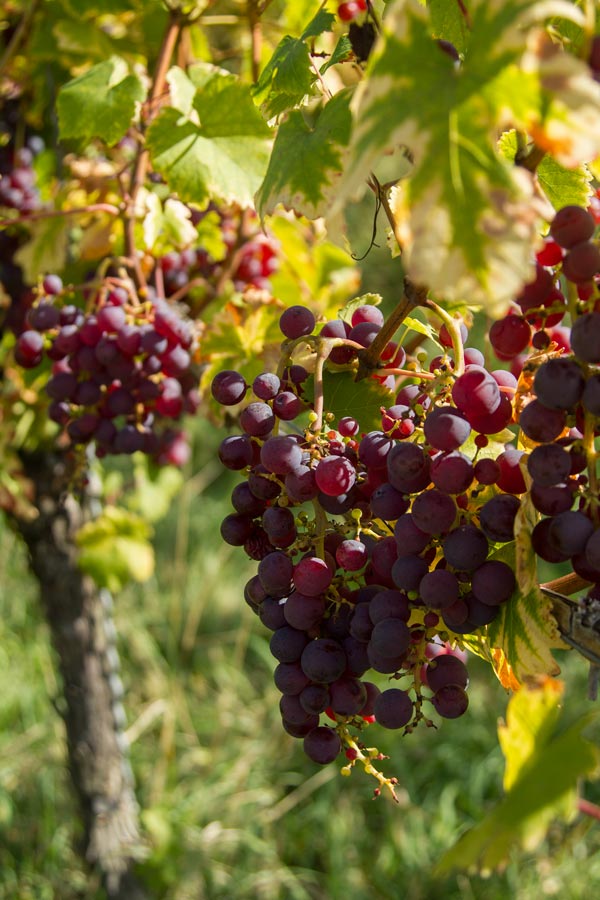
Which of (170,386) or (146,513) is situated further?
(146,513)

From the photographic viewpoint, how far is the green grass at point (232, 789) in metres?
2.16

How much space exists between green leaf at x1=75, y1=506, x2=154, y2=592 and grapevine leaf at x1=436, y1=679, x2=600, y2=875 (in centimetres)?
113

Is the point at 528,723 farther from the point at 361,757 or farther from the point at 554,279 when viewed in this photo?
the point at 554,279

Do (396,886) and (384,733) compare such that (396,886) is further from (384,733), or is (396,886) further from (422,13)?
(422,13)

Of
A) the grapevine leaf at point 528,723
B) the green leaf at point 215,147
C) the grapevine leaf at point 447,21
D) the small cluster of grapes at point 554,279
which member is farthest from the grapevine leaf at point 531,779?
the green leaf at point 215,147

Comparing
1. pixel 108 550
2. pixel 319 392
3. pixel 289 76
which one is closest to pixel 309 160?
pixel 289 76

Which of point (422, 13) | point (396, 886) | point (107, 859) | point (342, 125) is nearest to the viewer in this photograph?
point (422, 13)

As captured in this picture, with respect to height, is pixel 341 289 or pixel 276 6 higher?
pixel 276 6

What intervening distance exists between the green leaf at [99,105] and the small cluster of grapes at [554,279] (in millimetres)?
644

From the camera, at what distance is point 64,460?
1.51 m

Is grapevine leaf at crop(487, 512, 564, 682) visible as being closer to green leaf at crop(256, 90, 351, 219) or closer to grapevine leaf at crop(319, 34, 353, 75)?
green leaf at crop(256, 90, 351, 219)

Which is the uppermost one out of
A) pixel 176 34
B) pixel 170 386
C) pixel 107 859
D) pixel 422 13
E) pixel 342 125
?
pixel 422 13

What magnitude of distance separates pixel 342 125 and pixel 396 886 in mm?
2110

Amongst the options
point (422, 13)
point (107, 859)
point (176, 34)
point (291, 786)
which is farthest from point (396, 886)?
point (422, 13)
